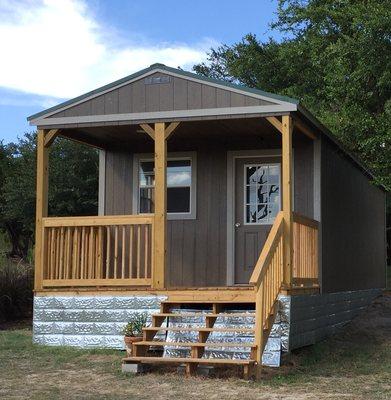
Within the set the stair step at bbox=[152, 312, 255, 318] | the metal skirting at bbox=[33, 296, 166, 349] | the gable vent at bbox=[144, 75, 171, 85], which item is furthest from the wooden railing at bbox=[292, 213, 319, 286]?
the gable vent at bbox=[144, 75, 171, 85]

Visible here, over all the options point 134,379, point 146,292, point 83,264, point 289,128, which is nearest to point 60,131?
point 83,264

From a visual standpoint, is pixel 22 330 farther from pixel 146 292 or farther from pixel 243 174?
pixel 243 174

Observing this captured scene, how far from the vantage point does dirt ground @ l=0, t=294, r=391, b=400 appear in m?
7.09

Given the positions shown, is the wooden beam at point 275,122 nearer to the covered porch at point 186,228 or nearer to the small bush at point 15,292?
the covered porch at point 186,228

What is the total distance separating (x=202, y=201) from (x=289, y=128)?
269cm

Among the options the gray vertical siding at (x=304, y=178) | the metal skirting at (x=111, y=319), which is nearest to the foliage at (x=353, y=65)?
the gray vertical siding at (x=304, y=178)

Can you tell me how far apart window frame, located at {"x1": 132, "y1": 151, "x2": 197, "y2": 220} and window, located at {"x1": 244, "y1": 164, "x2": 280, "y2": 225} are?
2.84 feet

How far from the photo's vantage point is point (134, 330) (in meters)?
9.00

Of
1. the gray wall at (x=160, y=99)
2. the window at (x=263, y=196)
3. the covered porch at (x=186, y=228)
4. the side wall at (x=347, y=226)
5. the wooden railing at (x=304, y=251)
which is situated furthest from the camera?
the window at (x=263, y=196)

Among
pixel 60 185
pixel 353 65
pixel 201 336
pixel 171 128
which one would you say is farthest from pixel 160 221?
pixel 60 185

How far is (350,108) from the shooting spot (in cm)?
1287

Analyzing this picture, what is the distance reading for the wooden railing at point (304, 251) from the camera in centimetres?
941

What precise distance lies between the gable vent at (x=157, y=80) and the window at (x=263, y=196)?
238 cm

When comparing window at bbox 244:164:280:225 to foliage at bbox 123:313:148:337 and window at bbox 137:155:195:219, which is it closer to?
window at bbox 137:155:195:219
